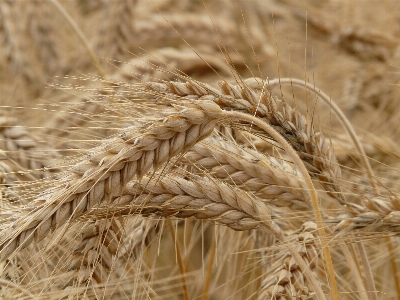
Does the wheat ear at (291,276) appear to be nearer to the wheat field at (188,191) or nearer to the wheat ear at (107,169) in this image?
the wheat field at (188,191)

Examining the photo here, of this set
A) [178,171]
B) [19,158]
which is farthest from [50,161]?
[178,171]

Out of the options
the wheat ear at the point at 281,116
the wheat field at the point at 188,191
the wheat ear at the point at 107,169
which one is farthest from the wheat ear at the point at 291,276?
the wheat ear at the point at 107,169

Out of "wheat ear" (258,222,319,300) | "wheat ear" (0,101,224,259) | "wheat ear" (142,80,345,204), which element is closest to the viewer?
"wheat ear" (0,101,224,259)

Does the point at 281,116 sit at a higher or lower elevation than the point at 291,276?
higher

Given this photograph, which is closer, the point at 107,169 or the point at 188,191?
the point at 107,169

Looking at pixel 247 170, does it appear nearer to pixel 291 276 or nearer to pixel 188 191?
pixel 188 191

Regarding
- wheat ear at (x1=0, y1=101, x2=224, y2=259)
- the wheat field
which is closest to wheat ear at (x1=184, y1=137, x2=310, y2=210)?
the wheat field

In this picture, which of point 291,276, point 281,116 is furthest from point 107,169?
point 291,276

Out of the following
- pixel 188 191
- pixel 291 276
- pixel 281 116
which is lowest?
pixel 291 276

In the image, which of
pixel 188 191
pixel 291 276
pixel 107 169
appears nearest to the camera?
pixel 107 169

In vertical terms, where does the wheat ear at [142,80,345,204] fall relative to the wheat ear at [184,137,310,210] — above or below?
above

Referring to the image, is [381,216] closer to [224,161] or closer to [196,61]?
[224,161]

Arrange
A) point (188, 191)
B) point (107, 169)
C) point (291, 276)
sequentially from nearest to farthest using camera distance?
point (107, 169) → point (188, 191) → point (291, 276)

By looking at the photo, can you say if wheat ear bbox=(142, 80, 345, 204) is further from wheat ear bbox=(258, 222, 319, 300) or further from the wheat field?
wheat ear bbox=(258, 222, 319, 300)
